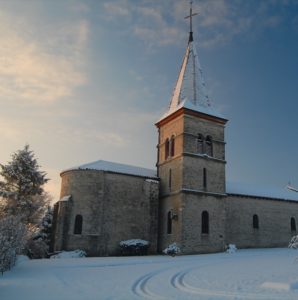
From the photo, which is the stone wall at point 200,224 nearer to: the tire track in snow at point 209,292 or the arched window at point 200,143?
the arched window at point 200,143

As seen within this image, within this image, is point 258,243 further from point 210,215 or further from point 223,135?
point 223,135

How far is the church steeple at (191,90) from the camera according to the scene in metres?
28.8

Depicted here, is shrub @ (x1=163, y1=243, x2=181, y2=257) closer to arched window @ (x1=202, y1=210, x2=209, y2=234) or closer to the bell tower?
the bell tower

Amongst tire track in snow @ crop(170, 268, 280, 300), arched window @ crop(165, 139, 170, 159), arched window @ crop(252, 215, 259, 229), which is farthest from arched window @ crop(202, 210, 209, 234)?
tire track in snow @ crop(170, 268, 280, 300)

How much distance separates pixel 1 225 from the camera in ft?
45.8

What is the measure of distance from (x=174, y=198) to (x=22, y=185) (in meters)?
12.4

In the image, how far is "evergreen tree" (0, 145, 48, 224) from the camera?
1072 inches

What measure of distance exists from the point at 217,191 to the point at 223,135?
4976 millimetres

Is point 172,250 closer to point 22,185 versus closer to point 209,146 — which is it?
point 209,146

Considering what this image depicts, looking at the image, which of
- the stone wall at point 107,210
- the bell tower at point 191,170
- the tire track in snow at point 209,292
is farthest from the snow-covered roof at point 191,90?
the tire track in snow at point 209,292

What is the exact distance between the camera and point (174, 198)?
26938 millimetres

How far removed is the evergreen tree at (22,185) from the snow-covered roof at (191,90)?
11814 mm

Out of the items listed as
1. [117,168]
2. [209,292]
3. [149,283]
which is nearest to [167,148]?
[117,168]

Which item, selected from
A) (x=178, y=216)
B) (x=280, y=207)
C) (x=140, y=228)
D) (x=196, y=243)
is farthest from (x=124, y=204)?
A: (x=280, y=207)
